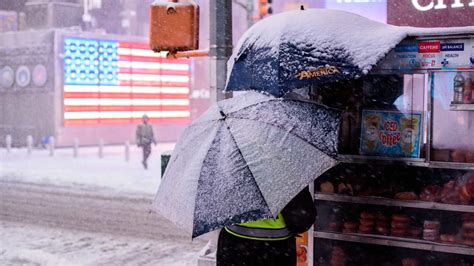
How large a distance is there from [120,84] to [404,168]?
31.5 m

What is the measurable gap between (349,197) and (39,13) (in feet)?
114

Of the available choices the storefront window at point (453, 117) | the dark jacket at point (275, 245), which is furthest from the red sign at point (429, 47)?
the dark jacket at point (275, 245)

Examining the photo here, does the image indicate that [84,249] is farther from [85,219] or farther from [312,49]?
[312,49]

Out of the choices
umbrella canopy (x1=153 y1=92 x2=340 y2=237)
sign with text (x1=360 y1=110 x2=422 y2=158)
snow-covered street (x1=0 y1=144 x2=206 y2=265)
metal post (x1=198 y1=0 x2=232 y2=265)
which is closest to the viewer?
umbrella canopy (x1=153 y1=92 x2=340 y2=237)

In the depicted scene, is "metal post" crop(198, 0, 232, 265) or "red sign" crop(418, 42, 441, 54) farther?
"metal post" crop(198, 0, 232, 265)

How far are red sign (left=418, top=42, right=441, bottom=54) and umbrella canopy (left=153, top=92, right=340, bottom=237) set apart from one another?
106 cm

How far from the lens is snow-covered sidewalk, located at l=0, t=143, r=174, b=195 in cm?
2058

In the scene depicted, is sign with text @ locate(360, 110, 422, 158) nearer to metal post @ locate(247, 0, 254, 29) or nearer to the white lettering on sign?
the white lettering on sign

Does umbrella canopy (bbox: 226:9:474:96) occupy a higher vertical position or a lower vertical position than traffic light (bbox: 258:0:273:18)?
lower

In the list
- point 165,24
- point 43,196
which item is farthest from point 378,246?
point 43,196

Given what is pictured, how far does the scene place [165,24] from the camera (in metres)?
7.62

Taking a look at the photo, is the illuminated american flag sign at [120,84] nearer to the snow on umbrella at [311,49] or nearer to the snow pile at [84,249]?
the snow pile at [84,249]

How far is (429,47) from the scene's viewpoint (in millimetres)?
5410

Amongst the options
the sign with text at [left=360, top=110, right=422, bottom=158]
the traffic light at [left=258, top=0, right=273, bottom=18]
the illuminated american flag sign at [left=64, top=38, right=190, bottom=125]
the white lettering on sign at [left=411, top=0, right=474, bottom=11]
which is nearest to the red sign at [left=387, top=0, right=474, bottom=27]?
the white lettering on sign at [left=411, top=0, right=474, bottom=11]
